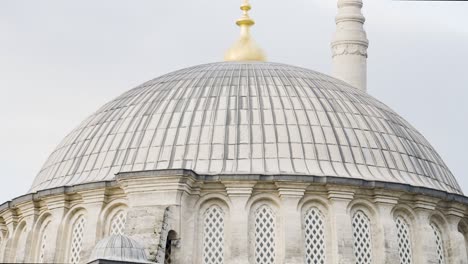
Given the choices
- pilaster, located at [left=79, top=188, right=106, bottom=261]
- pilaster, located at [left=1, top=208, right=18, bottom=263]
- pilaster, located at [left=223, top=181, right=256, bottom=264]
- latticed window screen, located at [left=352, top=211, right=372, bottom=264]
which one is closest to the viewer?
pilaster, located at [left=223, top=181, right=256, bottom=264]

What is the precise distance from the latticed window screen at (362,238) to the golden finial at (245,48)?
30.5 feet

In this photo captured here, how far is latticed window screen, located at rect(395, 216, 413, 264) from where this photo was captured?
31.4 metres

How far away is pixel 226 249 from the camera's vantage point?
98.8 ft

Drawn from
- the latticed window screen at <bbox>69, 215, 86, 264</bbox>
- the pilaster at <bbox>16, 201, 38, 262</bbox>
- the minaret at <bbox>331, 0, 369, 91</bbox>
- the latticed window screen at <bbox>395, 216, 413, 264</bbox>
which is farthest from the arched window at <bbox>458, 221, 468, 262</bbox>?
the minaret at <bbox>331, 0, 369, 91</bbox>

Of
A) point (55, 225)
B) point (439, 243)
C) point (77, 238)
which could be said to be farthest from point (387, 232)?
point (55, 225)

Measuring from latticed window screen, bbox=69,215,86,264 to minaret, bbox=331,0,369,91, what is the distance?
2464 cm

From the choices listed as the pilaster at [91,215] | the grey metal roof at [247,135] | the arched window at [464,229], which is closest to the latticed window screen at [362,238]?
the grey metal roof at [247,135]

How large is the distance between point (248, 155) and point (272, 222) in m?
2.22

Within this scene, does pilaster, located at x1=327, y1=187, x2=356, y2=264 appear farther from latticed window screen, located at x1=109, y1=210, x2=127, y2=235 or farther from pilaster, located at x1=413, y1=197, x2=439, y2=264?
latticed window screen, located at x1=109, y1=210, x2=127, y2=235

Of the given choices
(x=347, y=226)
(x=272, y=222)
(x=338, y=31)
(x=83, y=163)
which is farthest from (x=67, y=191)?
(x=338, y=31)

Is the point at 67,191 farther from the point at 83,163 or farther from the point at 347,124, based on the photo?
the point at 347,124

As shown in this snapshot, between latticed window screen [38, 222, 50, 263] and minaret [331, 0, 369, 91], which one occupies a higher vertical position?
minaret [331, 0, 369, 91]

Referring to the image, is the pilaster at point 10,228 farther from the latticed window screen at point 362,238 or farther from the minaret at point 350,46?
the minaret at point 350,46

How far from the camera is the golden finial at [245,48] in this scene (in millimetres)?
38469
